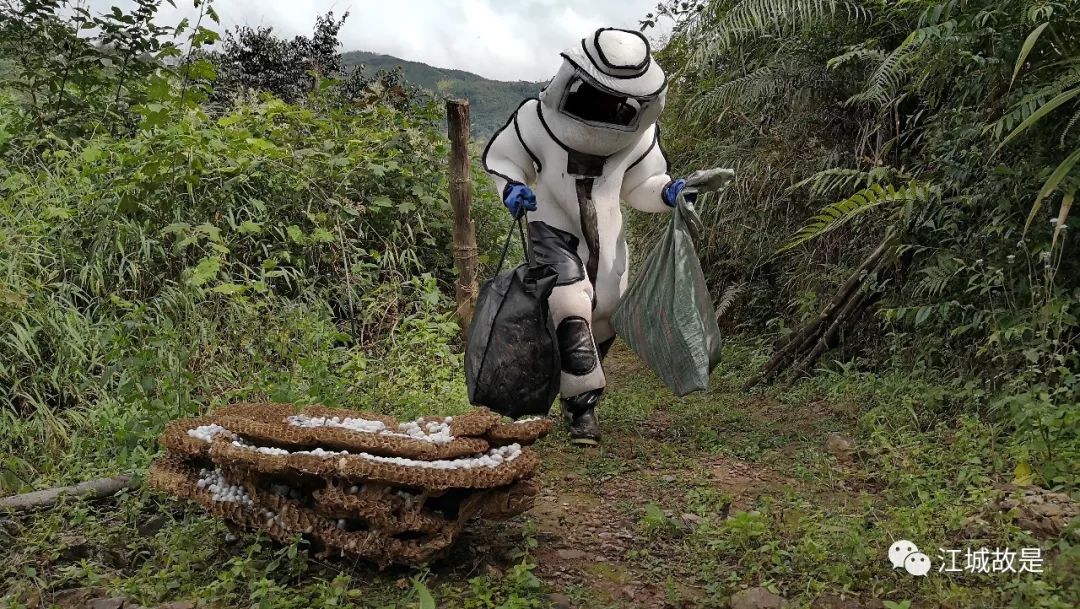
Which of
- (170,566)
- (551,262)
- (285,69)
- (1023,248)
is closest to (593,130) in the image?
(551,262)

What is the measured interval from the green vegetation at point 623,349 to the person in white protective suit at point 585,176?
1.71 ft

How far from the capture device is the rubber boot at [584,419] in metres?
3.71

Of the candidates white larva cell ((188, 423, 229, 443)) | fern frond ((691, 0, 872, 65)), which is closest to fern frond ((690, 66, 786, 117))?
fern frond ((691, 0, 872, 65))

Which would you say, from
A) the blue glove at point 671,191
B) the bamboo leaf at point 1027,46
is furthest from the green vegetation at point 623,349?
the blue glove at point 671,191

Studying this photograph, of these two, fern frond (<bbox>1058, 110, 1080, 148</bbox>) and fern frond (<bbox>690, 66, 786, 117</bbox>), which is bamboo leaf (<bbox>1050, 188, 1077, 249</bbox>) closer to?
fern frond (<bbox>1058, 110, 1080, 148</bbox>)

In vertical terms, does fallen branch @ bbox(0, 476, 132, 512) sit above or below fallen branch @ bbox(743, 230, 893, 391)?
below

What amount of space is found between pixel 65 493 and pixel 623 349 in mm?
4571

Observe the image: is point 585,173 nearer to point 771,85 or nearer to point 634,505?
point 634,505

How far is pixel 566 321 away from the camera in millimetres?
3684

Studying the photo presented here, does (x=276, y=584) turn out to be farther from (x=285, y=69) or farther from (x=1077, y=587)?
(x=285, y=69)

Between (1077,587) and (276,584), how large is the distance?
6.39 ft

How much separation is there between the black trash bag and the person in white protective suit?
34 cm

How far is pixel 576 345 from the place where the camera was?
12.1ft

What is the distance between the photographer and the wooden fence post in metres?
4.36
